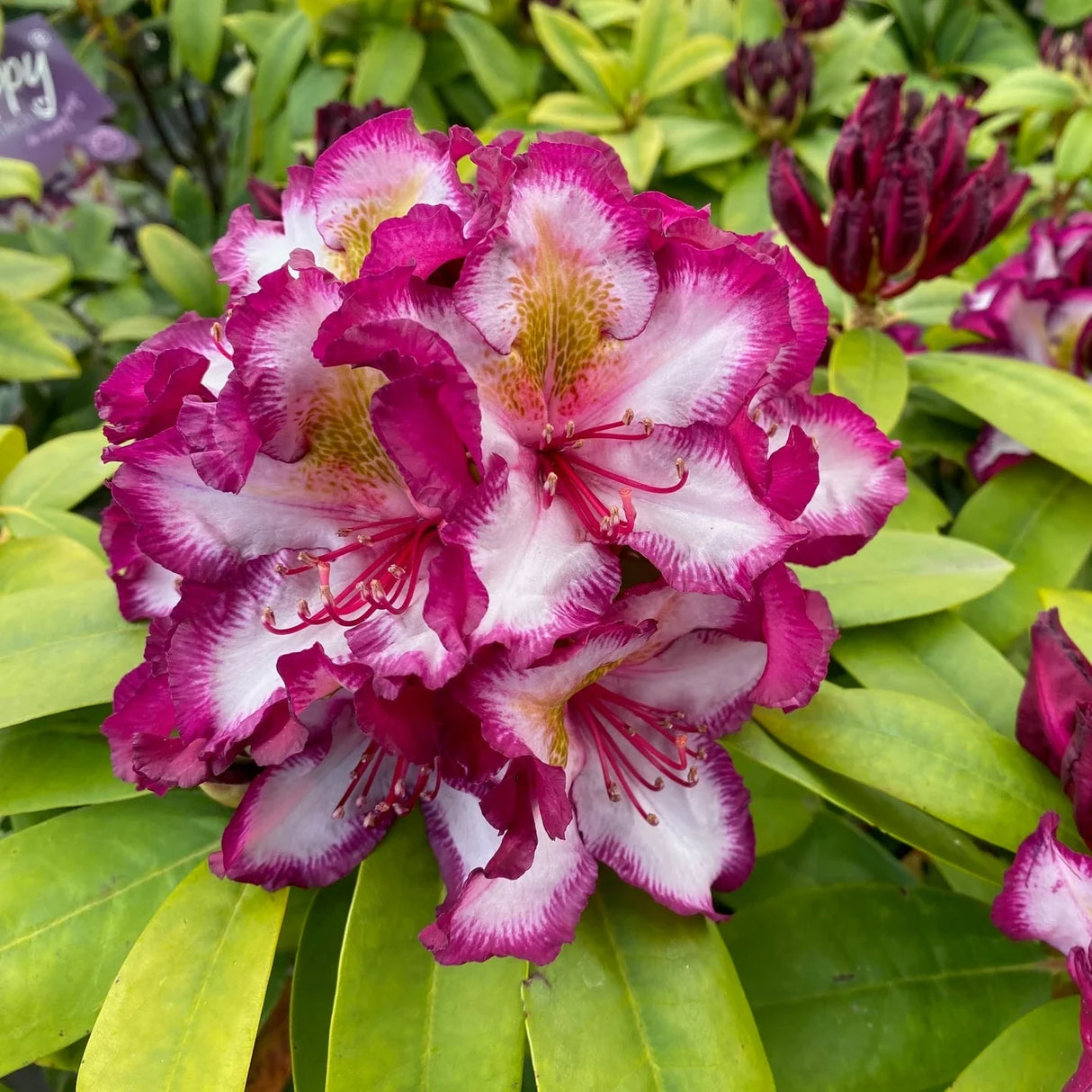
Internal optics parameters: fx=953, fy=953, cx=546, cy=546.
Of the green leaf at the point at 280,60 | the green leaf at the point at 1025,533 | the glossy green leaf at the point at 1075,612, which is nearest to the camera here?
the glossy green leaf at the point at 1075,612

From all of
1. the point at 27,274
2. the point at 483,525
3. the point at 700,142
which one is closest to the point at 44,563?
the point at 483,525

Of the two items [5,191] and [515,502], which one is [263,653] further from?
[5,191]

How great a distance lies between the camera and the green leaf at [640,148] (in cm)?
129

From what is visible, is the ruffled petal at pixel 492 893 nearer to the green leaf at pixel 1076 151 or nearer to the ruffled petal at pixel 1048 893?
the ruffled petal at pixel 1048 893

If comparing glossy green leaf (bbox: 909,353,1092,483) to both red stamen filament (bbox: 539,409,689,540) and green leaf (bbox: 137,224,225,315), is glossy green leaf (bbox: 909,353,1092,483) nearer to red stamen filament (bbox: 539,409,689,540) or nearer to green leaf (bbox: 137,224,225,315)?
red stamen filament (bbox: 539,409,689,540)

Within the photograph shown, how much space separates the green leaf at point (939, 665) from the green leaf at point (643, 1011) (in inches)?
9.6

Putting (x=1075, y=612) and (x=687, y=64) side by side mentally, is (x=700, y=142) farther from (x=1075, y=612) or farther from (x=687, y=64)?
(x=1075, y=612)

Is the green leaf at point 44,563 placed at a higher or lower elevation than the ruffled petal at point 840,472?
lower

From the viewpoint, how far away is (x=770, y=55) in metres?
1.36

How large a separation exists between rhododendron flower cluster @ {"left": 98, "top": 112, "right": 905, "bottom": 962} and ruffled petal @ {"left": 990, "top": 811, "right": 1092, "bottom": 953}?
0.50 ft

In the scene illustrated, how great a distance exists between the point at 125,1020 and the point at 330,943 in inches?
5.0

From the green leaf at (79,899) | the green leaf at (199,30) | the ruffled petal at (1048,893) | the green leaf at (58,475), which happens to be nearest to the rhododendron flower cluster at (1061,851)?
the ruffled petal at (1048,893)

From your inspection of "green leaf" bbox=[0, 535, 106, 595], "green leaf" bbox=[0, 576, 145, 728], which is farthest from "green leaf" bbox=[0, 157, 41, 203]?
"green leaf" bbox=[0, 576, 145, 728]

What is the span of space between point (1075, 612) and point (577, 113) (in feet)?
3.38
